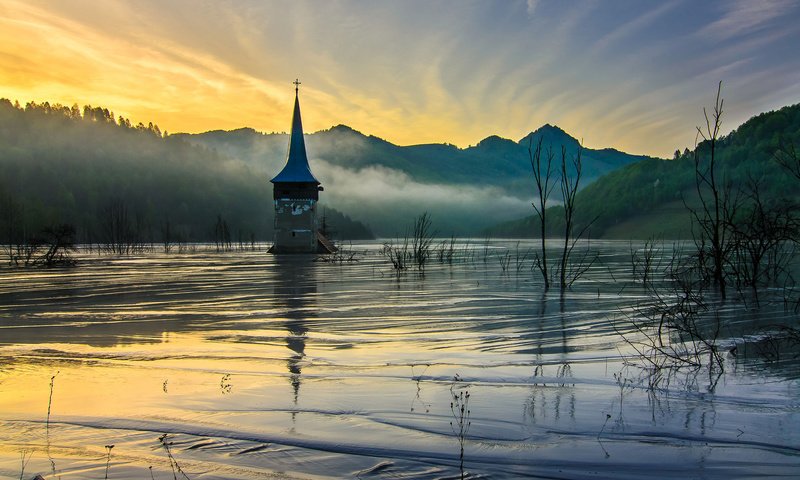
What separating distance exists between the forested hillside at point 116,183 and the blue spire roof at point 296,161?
8724 centimetres

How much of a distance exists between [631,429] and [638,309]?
377 inches

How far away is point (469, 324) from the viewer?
1172cm

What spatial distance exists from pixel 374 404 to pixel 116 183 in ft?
587

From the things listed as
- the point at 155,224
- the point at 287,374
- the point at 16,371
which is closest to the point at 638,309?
the point at 287,374

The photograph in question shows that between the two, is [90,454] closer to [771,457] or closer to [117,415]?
[117,415]

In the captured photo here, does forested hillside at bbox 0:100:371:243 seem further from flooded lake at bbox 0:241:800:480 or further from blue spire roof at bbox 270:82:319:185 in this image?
flooded lake at bbox 0:241:800:480

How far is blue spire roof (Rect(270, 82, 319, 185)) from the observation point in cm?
6181

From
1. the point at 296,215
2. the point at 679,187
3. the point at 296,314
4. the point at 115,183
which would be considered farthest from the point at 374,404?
the point at 679,187

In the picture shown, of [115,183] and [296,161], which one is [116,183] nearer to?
[115,183]

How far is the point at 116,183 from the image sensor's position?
166 meters

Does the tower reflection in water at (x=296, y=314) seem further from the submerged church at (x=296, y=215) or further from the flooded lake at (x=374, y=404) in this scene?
the submerged church at (x=296, y=215)

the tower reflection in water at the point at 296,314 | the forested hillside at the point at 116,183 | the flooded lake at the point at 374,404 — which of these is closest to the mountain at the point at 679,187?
the forested hillside at the point at 116,183

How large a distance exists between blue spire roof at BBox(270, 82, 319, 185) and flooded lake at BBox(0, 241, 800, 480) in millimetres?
50395

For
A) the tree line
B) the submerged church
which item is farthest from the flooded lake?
the tree line
